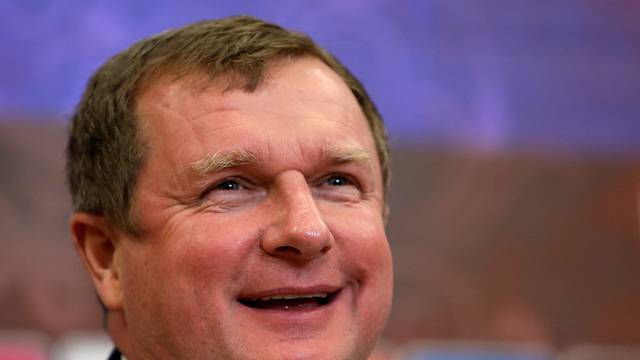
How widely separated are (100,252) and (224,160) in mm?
348

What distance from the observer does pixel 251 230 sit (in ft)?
5.26

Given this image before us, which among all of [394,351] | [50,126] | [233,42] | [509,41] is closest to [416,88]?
[509,41]

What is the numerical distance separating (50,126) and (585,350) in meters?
1.70

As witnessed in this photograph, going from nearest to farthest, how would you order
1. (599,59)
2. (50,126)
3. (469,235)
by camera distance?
(50,126), (469,235), (599,59)

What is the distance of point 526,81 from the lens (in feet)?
10.2

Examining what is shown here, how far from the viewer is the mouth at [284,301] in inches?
63.1

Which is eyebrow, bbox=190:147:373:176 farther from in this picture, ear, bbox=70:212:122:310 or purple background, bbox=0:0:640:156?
purple background, bbox=0:0:640:156

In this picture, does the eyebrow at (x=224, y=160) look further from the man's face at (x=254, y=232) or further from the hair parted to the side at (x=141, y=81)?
the hair parted to the side at (x=141, y=81)

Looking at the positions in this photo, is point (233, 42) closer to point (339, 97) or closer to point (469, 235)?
point (339, 97)

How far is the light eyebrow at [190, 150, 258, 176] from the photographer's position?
1640mm

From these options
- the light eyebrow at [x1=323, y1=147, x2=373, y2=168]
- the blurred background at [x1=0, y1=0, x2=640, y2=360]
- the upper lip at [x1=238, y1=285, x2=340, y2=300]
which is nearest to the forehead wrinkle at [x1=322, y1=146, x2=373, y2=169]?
the light eyebrow at [x1=323, y1=147, x2=373, y2=168]

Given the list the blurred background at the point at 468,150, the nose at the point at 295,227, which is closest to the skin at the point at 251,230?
the nose at the point at 295,227

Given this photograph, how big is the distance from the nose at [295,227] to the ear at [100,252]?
35cm

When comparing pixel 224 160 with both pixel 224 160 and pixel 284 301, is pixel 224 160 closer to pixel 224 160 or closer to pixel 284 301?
pixel 224 160
